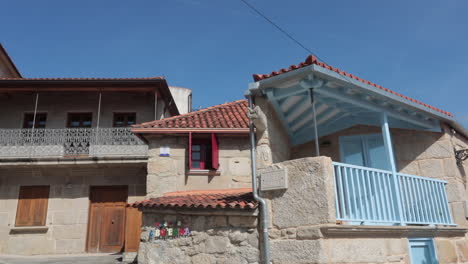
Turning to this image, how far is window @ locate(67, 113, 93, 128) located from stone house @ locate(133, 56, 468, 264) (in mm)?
6846

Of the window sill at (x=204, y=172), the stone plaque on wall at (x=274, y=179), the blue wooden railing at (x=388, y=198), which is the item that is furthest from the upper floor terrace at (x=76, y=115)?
the blue wooden railing at (x=388, y=198)

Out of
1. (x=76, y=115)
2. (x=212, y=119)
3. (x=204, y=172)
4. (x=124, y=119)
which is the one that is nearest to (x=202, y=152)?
(x=204, y=172)

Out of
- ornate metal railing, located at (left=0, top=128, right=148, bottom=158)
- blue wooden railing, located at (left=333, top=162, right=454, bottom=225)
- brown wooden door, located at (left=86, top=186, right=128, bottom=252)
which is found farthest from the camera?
ornate metal railing, located at (left=0, top=128, right=148, bottom=158)

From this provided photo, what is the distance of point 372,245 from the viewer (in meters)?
5.21

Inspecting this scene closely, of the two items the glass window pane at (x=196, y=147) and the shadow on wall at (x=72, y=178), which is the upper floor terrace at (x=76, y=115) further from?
the glass window pane at (x=196, y=147)

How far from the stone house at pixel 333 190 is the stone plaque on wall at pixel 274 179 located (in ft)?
0.05

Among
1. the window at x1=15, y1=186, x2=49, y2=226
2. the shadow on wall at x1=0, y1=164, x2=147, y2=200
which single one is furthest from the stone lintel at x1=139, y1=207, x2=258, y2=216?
the window at x1=15, y1=186, x2=49, y2=226

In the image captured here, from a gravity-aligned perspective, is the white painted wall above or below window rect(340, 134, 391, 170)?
above

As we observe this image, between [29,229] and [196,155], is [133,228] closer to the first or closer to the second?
[196,155]

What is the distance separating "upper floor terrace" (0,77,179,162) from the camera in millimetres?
12031

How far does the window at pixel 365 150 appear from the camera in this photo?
7168mm

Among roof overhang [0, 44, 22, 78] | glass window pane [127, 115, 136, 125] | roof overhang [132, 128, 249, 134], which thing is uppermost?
roof overhang [0, 44, 22, 78]

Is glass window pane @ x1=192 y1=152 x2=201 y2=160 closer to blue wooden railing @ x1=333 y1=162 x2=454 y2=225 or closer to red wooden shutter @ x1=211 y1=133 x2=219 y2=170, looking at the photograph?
red wooden shutter @ x1=211 y1=133 x2=219 y2=170

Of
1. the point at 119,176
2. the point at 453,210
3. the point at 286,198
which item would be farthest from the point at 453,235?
the point at 119,176
